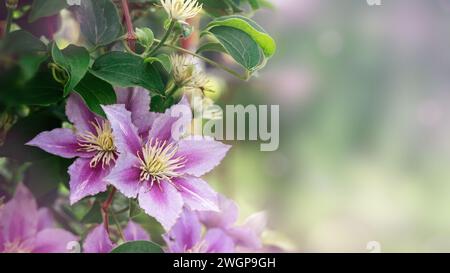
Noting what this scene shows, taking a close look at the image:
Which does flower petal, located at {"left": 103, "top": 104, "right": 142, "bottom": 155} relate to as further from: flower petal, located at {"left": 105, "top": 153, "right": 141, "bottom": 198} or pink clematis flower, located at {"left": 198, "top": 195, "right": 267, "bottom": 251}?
pink clematis flower, located at {"left": 198, "top": 195, "right": 267, "bottom": 251}

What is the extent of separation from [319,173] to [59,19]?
1.23 m

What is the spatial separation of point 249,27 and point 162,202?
11cm

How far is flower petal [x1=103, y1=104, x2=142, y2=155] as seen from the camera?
1.23 ft

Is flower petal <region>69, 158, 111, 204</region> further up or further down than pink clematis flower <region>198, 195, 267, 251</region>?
further down

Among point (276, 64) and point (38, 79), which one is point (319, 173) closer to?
point (276, 64)

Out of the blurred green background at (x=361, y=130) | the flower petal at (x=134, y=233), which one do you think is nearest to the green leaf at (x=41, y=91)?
the flower petal at (x=134, y=233)

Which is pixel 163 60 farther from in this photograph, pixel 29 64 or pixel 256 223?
pixel 256 223

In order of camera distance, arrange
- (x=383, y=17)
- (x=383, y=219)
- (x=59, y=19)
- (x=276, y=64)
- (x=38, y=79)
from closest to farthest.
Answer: (x=38, y=79) < (x=59, y=19) < (x=276, y=64) < (x=383, y=219) < (x=383, y=17)

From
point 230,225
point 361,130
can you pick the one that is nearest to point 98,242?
point 230,225

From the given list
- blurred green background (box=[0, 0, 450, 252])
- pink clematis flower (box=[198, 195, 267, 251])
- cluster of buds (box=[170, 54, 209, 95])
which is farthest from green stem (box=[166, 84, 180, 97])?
blurred green background (box=[0, 0, 450, 252])

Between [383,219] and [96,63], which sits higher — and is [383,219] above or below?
above

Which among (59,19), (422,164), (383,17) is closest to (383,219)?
(422,164)

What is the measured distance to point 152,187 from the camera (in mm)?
392
